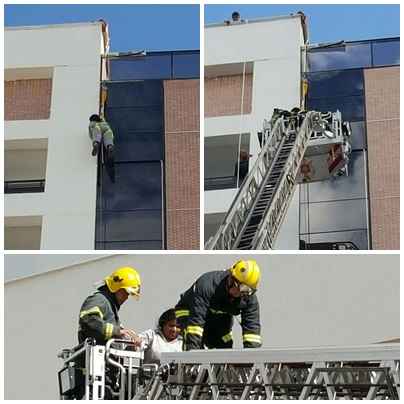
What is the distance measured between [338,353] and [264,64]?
1021 cm

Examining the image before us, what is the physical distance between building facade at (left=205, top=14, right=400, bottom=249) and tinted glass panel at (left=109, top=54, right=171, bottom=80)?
0.65 m

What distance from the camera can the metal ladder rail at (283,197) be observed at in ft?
35.5

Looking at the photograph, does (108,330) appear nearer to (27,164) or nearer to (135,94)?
(135,94)

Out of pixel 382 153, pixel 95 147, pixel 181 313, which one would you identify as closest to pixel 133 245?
pixel 95 147

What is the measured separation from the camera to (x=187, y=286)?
12.7 metres

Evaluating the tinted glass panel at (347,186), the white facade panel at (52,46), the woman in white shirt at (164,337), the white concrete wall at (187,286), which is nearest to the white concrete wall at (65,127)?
the white facade panel at (52,46)

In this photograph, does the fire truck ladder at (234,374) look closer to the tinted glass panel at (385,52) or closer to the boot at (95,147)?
the boot at (95,147)

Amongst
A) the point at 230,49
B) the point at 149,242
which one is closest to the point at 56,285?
the point at 149,242

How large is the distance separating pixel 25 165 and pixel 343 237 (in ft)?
16.0

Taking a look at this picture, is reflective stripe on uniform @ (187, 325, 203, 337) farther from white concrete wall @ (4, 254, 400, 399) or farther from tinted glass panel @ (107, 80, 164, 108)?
tinted glass panel @ (107, 80, 164, 108)

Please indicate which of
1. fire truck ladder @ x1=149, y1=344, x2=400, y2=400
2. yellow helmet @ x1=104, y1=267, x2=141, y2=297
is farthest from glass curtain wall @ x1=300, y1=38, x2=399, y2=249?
fire truck ladder @ x1=149, y1=344, x2=400, y2=400

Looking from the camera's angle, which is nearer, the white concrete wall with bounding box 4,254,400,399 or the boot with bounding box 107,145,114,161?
the white concrete wall with bounding box 4,254,400,399

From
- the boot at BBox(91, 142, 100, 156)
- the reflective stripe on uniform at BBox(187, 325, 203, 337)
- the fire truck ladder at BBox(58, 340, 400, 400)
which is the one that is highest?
the boot at BBox(91, 142, 100, 156)

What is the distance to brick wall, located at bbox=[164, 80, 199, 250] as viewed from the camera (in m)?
15.7
